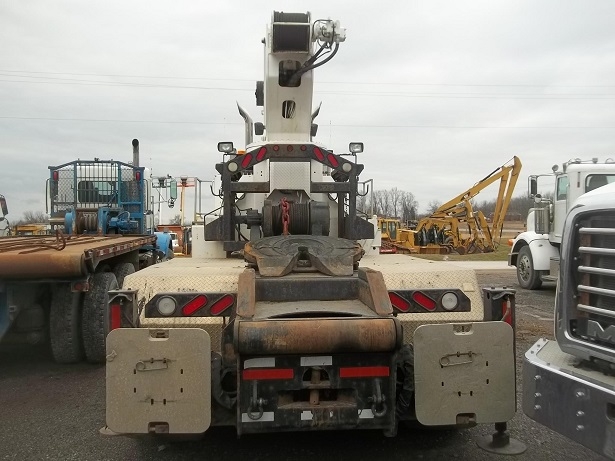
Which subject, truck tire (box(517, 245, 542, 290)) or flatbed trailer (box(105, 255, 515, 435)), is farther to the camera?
truck tire (box(517, 245, 542, 290))

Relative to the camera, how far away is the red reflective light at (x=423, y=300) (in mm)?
3836

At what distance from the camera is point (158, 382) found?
3166 millimetres

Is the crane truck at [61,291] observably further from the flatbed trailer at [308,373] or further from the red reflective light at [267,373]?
the red reflective light at [267,373]

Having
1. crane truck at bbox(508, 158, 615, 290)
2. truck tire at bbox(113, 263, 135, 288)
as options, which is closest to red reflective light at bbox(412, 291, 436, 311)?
truck tire at bbox(113, 263, 135, 288)

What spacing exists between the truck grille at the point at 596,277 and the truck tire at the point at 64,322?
5.13m

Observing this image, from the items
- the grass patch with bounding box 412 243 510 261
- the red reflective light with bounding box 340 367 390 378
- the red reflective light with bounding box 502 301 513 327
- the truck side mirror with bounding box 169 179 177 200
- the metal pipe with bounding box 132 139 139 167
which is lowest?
the grass patch with bounding box 412 243 510 261

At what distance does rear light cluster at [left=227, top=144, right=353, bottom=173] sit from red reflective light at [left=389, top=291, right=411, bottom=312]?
199 centimetres

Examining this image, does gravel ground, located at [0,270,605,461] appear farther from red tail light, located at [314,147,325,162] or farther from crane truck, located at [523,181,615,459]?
red tail light, located at [314,147,325,162]

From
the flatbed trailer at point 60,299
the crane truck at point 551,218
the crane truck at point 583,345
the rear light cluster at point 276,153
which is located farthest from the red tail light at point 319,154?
the crane truck at point 551,218

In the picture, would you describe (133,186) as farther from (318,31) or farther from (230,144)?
(318,31)

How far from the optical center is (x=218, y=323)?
12.6 ft

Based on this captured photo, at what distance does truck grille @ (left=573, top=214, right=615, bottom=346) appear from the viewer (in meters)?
2.71

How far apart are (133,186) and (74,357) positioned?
588 cm

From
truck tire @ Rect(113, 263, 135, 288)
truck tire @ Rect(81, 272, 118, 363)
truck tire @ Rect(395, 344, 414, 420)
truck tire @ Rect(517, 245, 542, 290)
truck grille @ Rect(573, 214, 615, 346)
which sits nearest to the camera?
truck grille @ Rect(573, 214, 615, 346)
